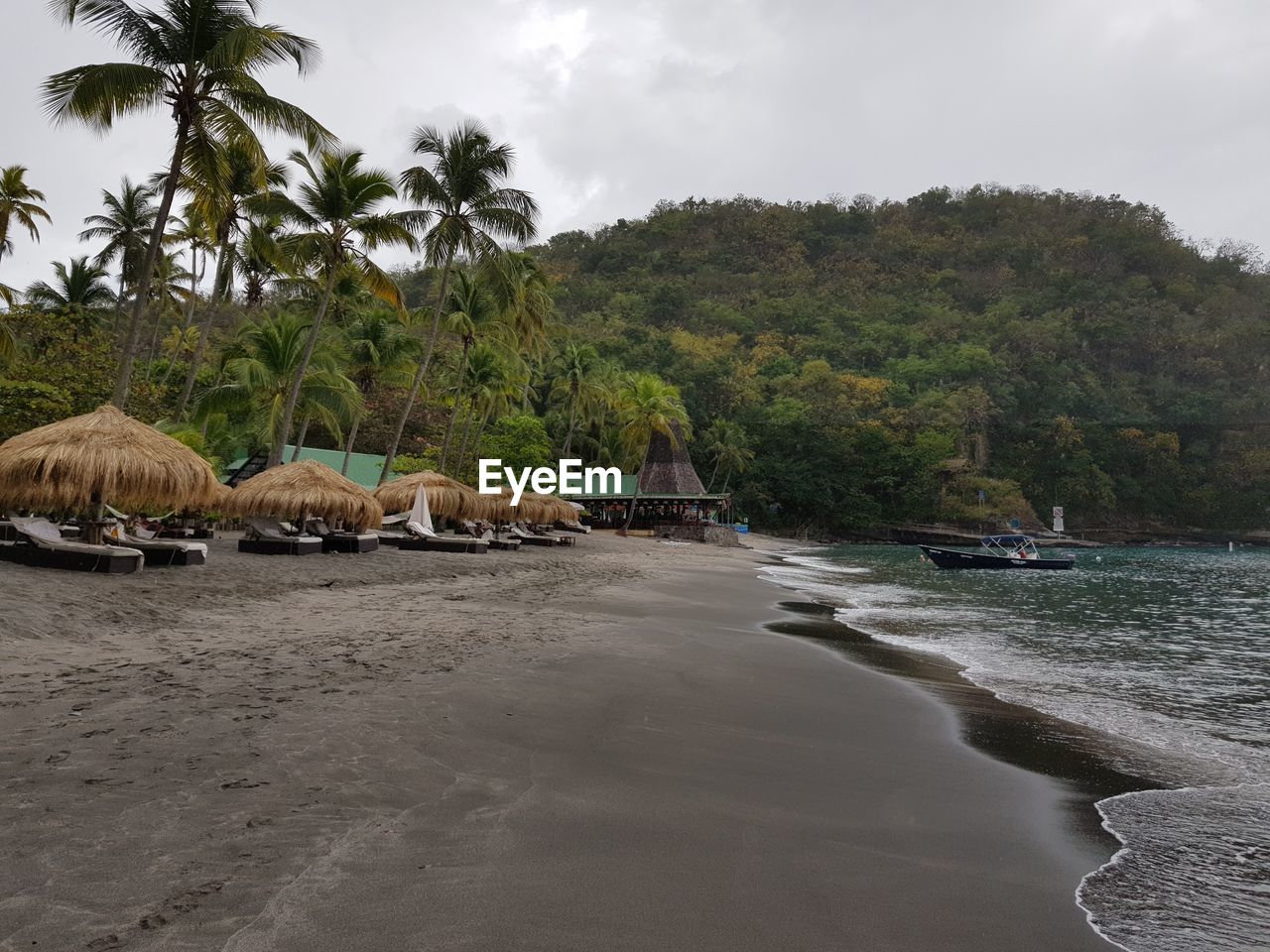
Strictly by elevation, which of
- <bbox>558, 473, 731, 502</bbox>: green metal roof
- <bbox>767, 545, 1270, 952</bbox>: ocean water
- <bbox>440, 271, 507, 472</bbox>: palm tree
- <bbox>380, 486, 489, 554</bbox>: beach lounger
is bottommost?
<bbox>767, 545, 1270, 952</bbox>: ocean water

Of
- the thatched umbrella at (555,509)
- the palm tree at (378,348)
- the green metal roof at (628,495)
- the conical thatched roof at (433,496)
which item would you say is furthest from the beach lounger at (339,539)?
the green metal roof at (628,495)

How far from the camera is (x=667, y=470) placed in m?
47.4

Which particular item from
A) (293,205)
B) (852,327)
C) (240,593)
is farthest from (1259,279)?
(240,593)

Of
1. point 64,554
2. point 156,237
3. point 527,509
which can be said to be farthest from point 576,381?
point 64,554

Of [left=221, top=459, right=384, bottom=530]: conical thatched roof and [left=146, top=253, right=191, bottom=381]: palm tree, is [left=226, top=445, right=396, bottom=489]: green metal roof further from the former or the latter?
[left=221, top=459, right=384, bottom=530]: conical thatched roof

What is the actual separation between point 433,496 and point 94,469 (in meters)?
12.1

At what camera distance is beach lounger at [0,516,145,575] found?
411 inches

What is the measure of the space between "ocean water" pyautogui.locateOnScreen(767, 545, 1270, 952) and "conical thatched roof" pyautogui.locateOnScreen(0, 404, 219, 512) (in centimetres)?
1090

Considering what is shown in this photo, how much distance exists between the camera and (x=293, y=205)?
20484 millimetres

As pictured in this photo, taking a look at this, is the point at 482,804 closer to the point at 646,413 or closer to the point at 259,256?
the point at 259,256

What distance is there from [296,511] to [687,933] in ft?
51.7

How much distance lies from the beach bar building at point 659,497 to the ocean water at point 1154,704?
80.4 ft

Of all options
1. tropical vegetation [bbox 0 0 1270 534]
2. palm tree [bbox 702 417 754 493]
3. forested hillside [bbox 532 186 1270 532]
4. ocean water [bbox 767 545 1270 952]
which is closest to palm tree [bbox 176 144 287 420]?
tropical vegetation [bbox 0 0 1270 534]

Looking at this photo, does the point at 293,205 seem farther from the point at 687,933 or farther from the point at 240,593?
the point at 687,933
